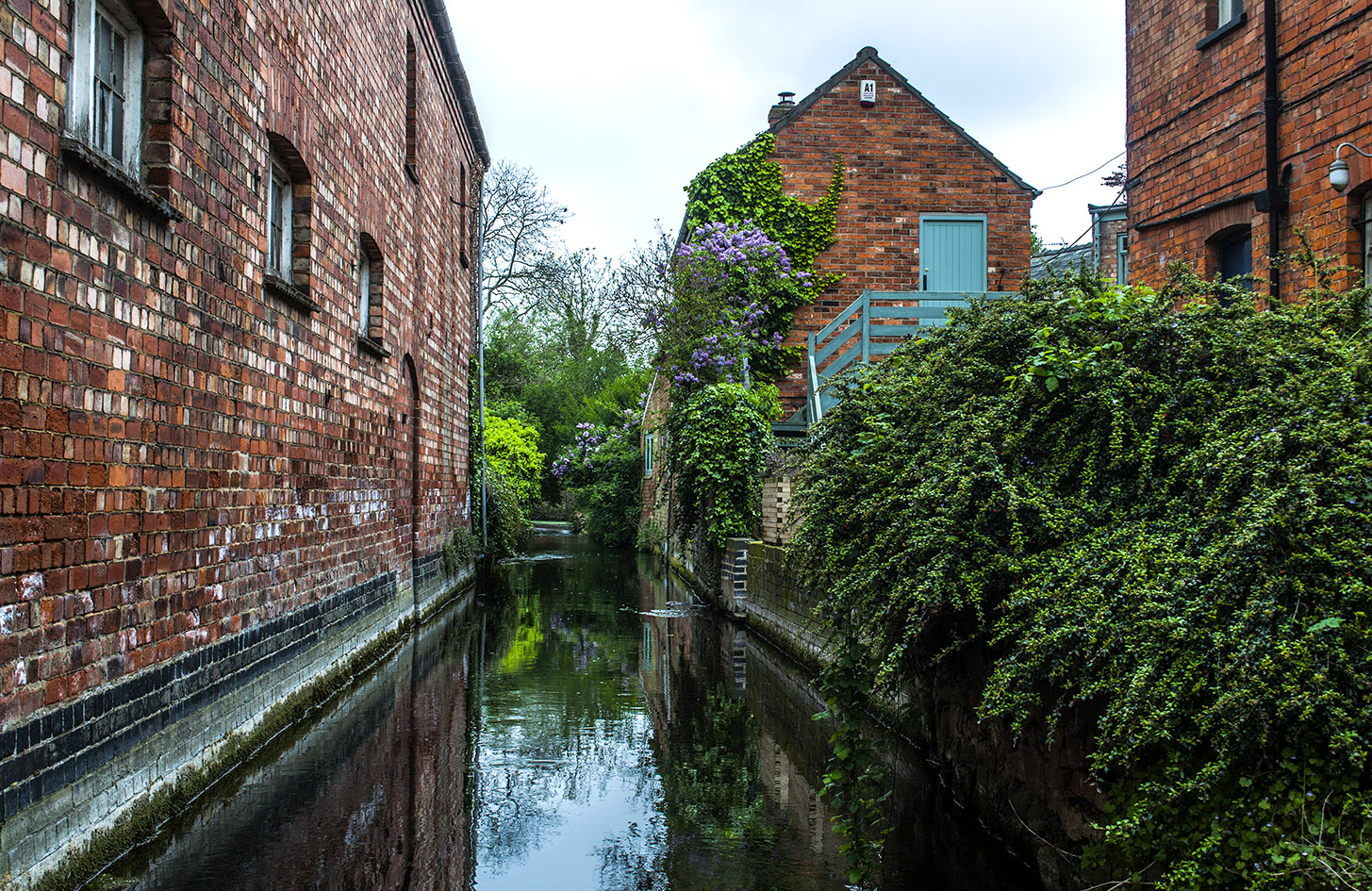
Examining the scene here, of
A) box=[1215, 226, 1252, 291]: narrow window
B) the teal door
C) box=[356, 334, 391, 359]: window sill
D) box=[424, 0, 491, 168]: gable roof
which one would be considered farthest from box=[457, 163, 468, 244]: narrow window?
box=[1215, 226, 1252, 291]: narrow window

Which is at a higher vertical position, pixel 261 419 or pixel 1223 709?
pixel 261 419

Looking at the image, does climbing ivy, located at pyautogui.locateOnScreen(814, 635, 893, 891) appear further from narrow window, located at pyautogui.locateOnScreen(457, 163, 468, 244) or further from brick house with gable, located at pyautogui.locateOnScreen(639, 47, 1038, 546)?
narrow window, located at pyautogui.locateOnScreen(457, 163, 468, 244)

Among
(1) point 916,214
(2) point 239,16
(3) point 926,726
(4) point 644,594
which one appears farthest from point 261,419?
(1) point 916,214

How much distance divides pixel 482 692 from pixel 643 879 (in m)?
4.65

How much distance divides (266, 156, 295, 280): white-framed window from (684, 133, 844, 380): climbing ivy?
9.56 m

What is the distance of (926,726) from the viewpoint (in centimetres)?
674

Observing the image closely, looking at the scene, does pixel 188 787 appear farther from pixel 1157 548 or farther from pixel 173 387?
pixel 1157 548

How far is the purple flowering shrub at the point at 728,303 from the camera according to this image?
16.8 m

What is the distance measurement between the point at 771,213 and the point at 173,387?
13.0 m

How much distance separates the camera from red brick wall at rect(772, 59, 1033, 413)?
58.0 feet

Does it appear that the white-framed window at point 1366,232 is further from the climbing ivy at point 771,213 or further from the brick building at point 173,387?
the climbing ivy at point 771,213

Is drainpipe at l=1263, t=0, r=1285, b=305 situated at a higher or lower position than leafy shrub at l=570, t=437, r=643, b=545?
higher

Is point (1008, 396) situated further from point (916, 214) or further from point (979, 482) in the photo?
point (916, 214)

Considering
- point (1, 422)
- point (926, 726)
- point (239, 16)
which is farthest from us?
point (239, 16)
